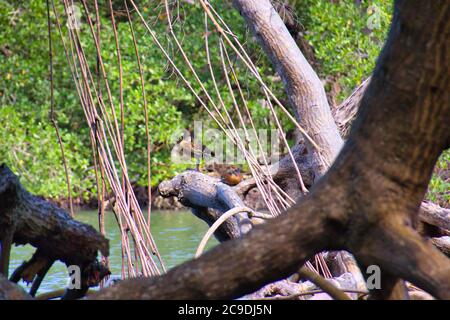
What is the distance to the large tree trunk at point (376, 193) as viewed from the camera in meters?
1.79

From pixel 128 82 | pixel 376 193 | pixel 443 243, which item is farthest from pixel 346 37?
pixel 376 193

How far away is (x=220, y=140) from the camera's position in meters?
10.7

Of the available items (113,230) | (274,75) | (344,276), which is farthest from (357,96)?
(274,75)

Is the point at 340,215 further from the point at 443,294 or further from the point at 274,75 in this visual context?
the point at 274,75

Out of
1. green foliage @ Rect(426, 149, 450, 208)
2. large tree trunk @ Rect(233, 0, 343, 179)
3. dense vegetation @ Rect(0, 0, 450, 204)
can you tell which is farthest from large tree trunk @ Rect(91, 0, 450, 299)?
dense vegetation @ Rect(0, 0, 450, 204)

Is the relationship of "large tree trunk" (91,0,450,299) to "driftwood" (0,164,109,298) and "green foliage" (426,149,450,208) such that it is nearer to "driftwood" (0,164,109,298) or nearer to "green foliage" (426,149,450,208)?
"driftwood" (0,164,109,298)

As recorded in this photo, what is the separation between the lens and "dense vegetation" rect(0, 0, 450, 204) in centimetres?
1010

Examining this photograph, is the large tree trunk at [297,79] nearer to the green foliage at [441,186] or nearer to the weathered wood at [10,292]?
the weathered wood at [10,292]

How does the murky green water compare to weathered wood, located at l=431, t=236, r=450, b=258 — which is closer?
weathered wood, located at l=431, t=236, r=450, b=258

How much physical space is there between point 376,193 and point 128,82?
9.27 metres

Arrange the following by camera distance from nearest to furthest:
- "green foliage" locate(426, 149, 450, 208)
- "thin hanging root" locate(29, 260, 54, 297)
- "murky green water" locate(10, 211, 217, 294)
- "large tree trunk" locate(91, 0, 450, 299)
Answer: "large tree trunk" locate(91, 0, 450, 299) → "thin hanging root" locate(29, 260, 54, 297) → "murky green water" locate(10, 211, 217, 294) → "green foliage" locate(426, 149, 450, 208)

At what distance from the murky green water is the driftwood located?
9.59ft

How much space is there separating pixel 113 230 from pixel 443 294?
23.9 feet

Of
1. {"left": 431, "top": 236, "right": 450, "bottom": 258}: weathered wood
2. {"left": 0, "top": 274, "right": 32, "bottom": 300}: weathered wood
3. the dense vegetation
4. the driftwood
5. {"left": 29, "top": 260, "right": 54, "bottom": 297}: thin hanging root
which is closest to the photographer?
{"left": 0, "top": 274, "right": 32, "bottom": 300}: weathered wood
